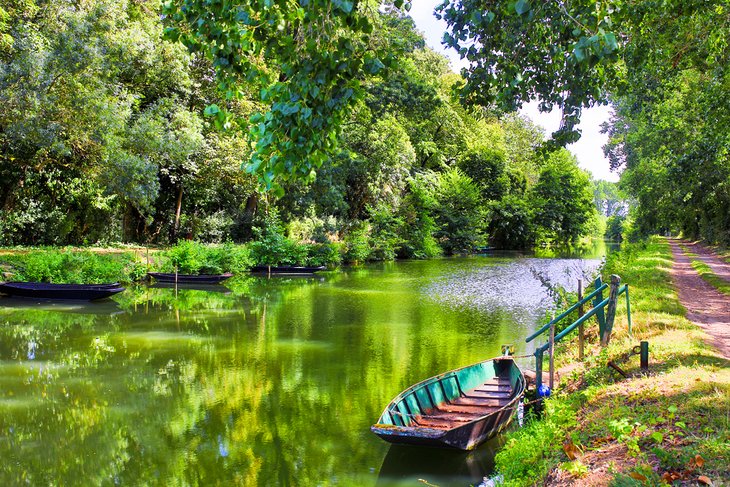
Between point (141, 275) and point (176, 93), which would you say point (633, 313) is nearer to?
point (141, 275)

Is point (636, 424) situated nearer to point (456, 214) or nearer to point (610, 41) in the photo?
point (610, 41)

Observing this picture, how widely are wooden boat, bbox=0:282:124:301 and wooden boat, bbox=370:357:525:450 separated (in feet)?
52.2

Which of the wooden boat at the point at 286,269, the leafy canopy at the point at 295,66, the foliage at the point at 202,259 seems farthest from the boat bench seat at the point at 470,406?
the wooden boat at the point at 286,269

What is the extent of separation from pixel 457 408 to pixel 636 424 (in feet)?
11.9

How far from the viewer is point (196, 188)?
35.7 metres

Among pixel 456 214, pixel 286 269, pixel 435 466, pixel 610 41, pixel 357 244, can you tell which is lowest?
pixel 435 466

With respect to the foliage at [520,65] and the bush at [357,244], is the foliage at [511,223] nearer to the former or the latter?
the bush at [357,244]

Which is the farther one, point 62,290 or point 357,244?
point 357,244

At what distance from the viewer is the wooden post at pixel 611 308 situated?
8867mm

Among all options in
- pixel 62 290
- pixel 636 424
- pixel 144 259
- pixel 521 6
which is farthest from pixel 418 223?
pixel 521 6

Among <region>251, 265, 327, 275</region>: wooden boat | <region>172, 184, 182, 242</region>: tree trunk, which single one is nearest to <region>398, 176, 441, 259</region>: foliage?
<region>251, 265, 327, 275</region>: wooden boat

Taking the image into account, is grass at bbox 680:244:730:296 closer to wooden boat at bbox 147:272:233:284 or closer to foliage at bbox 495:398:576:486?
foliage at bbox 495:398:576:486

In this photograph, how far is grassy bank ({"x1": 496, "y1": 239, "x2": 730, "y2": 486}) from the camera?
183 inches

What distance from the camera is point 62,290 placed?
21.2 m
